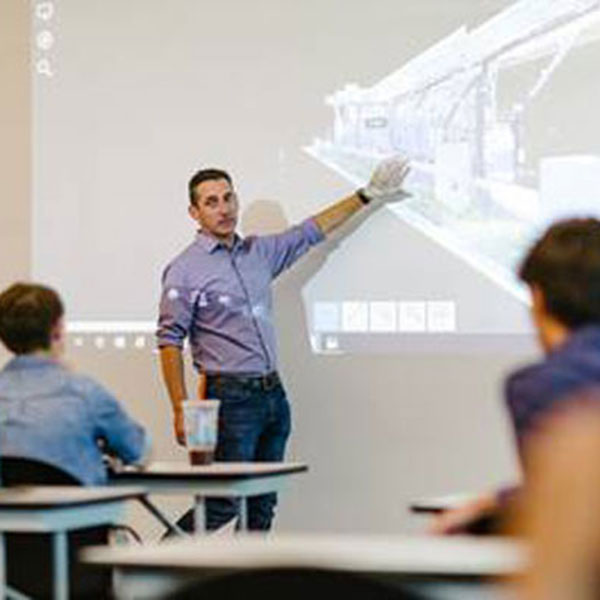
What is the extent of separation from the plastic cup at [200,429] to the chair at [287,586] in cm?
252

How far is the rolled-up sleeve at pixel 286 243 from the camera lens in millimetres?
4578

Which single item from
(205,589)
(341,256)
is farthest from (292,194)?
(205,589)

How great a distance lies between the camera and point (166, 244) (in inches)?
195

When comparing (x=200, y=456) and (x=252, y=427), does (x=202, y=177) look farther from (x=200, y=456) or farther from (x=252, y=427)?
(x=200, y=456)

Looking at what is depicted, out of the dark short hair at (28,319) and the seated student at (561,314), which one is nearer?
the seated student at (561,314)

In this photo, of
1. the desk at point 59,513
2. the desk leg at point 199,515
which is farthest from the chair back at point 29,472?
the desk leg at point 199,515

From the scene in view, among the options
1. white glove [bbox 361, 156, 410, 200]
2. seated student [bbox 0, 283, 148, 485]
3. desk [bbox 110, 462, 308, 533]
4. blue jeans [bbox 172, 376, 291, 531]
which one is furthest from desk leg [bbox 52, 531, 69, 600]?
white glove [bbox 361, 156, 410, 200]

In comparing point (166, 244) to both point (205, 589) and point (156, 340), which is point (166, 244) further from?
point (205, 589)

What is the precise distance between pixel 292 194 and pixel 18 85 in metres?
1.20

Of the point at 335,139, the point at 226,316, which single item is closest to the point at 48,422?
the point at 226,316

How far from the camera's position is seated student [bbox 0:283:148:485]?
122 inches

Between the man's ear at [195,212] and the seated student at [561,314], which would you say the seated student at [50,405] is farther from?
the seated student at [561,314]

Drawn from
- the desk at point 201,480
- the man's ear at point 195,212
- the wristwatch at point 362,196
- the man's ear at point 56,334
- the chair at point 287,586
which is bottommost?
the desk at point 201,480

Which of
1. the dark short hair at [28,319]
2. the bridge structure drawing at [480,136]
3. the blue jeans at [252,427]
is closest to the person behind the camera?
the dark short hair at [28,319]
